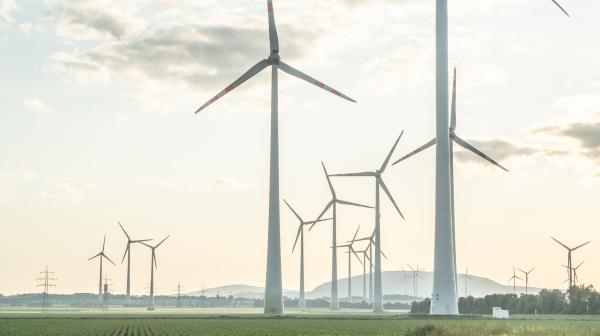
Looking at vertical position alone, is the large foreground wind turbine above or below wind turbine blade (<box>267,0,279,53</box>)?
below

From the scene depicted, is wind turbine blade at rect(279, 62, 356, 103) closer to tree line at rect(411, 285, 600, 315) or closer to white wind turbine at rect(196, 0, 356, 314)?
white wind turbine at rect(196, 0, 356, 314)

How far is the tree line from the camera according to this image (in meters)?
153

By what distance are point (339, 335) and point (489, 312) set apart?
95.2m

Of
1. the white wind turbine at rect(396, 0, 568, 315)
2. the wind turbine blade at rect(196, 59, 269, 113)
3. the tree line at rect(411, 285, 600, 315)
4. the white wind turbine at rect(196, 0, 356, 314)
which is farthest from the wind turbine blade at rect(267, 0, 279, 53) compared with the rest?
the tree line at rect(411, 285, 600, 315)

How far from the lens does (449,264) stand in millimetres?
104312

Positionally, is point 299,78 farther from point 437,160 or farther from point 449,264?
point 449,264

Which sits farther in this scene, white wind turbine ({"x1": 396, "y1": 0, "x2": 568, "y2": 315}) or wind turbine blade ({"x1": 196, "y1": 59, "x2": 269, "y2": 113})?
wind turbine blade ({"x1": 196, "y1": 59, "x2": 269, "y2": 113})

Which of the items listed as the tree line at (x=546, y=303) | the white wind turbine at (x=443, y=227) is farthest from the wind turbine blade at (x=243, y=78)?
the tree line at (x=546, y=303)

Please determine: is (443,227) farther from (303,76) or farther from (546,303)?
(546,303)

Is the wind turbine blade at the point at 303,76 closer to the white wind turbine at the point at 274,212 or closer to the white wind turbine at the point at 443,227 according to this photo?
the white wind turbine at the point at 274,212

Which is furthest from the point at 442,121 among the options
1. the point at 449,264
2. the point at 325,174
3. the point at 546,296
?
the point at 325,174

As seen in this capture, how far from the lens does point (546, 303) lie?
15738cm

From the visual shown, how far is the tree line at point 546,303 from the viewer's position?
153 meters

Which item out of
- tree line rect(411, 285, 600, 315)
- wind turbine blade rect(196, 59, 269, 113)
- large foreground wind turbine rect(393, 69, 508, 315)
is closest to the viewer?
large foreground wind turbine rect(393, 69, 508, 315)
